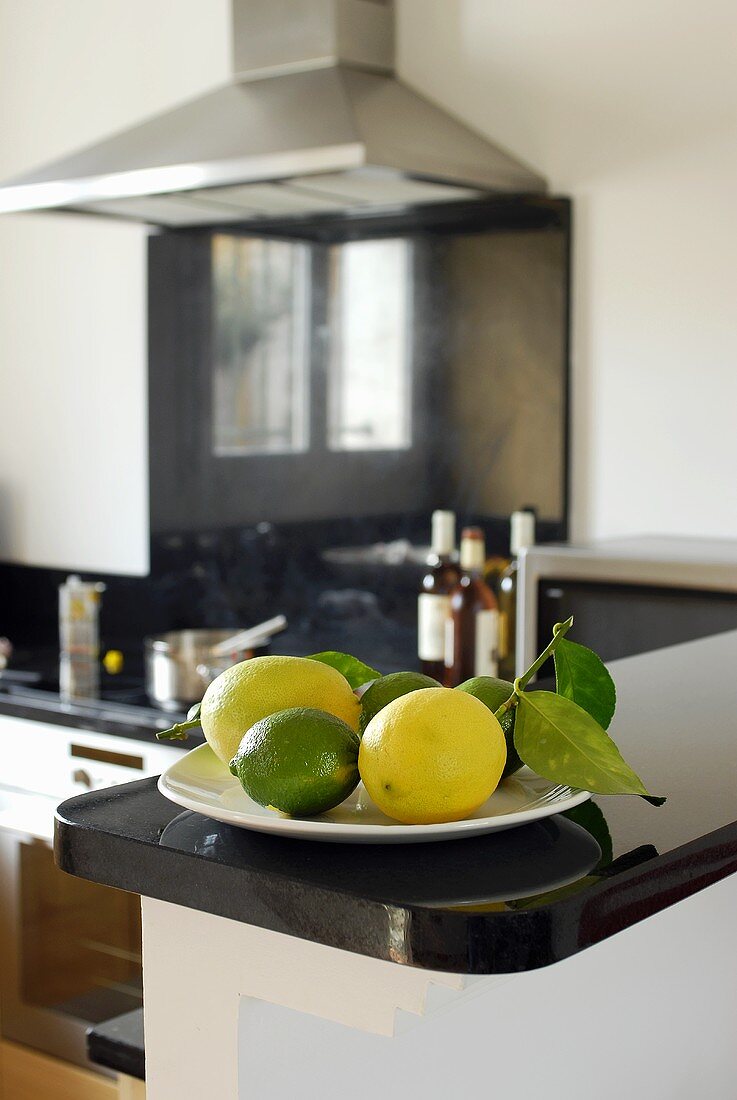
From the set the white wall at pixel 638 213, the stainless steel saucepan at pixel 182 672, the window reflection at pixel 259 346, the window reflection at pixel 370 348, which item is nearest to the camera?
the white wall at pixel 638 213

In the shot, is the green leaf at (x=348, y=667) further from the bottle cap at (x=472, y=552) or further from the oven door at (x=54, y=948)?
the oven door at (x=54, y=948)

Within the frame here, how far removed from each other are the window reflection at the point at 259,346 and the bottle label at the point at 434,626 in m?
0.64

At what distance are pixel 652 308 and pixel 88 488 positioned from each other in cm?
151

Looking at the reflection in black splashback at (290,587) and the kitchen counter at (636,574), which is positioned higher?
the kitchen counter at (636,574)

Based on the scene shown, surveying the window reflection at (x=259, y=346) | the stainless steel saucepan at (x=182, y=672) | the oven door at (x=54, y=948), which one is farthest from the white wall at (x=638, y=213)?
the oven door at (x=54, y=948)

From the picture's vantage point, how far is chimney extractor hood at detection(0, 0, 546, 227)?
1988 mm

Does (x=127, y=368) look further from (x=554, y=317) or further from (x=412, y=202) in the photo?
(x=554, y=317)

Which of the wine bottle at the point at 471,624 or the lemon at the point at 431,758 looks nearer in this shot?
the lemon at the point at 431,758

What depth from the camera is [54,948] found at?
8.11 ft

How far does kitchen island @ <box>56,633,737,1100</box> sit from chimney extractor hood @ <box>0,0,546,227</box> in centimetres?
126

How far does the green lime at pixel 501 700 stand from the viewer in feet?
2.21

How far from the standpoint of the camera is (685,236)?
2234 mm

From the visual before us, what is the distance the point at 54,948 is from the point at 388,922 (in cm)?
Result: 208

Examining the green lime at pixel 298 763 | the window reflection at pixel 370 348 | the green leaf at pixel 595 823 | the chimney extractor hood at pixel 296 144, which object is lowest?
the green leaf at pixel 595 823
